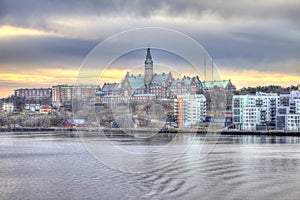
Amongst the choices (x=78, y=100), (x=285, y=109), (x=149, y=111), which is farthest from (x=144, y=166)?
(x=285, y=109)

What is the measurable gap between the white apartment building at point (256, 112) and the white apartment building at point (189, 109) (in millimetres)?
4855

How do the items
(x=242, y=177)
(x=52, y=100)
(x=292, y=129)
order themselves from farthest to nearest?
1. (x=52, y=100)
2. (x=292, y=129)
3. (x=242, y=177)

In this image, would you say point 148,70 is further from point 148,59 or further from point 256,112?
point 256,112

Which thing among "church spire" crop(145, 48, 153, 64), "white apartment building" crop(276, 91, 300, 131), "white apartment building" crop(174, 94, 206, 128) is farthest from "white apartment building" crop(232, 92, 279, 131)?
"church spire" crop(145, 48, 153, 64)

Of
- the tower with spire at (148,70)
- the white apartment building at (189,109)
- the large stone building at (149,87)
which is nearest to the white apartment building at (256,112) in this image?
the white apartment building at (189,109)

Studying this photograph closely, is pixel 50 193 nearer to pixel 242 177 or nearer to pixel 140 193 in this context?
pixel 140 193

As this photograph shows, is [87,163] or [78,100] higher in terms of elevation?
[78,100]

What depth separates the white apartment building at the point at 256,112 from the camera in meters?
28.9

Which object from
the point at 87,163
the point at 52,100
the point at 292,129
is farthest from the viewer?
the point at 52,100

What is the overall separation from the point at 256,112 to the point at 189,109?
7.06 meters

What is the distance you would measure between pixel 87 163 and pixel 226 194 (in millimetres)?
4390

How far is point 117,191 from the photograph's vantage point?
734 centimetres

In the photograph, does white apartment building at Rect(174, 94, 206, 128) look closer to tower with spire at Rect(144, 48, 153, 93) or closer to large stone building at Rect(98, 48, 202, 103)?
large stone building at Rect(98, 48, 202, 103)

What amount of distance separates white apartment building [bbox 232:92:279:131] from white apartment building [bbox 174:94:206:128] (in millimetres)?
4855
